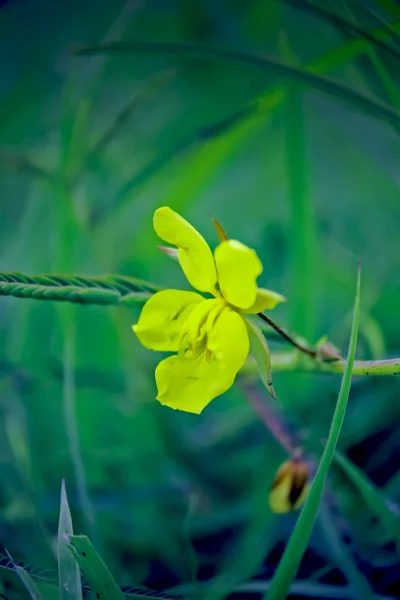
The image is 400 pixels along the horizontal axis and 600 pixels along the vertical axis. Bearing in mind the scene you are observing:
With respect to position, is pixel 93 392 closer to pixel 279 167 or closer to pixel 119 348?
A: pixel 119 348

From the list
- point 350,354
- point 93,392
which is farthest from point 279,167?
point 350,354

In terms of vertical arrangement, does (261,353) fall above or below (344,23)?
below

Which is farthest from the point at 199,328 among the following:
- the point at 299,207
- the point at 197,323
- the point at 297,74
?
the point at 299,207

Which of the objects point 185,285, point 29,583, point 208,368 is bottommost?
point 29,583

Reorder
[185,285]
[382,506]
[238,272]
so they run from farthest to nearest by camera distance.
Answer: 1. [185,285]
2. [382,506]
3. [238,272]

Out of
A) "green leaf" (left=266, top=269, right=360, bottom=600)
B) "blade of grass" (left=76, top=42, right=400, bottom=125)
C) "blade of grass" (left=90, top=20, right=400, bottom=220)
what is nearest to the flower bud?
"green leaf" (left=266, top=269, right=360, bottom=600)

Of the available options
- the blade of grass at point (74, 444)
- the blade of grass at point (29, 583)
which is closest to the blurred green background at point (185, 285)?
the blade of grass at point (74, 444)

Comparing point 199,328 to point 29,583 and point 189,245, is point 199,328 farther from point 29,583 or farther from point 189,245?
point 29,583

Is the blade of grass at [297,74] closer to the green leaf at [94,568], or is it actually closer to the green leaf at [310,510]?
the green leaf at [310,510]
